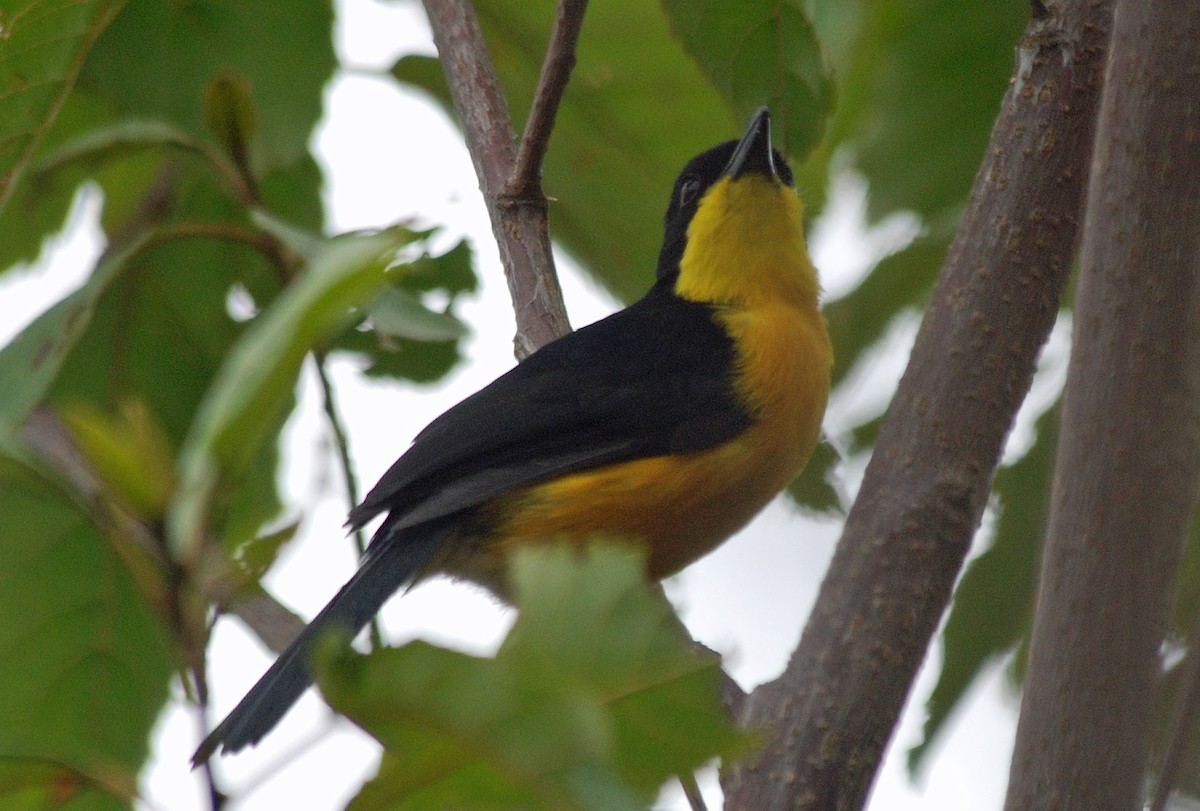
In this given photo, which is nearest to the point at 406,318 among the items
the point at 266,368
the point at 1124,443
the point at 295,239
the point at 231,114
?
the point at 295,239

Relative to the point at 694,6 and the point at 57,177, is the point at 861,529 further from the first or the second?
the point at 57,177

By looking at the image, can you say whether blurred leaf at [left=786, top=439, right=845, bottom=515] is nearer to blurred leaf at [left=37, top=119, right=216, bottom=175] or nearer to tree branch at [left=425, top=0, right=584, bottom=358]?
tree branch at [left=425, top=0, right=584, bottom=358]

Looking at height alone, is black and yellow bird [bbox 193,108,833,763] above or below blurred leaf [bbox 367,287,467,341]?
above

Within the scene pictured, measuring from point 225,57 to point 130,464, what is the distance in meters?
2.00

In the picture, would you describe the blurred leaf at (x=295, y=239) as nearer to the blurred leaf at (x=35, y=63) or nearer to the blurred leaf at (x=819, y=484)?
the blurred leaf at (x=35, y=63)

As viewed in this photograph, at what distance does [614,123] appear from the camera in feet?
11.3

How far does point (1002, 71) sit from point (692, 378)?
3.91ft

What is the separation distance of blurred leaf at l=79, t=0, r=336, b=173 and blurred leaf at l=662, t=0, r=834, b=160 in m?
0.74

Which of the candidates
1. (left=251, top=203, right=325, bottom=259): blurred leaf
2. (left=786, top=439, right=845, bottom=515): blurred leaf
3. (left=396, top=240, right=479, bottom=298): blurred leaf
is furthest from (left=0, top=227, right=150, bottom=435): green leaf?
(left=786, top=439, right=845, bottom=515): blurred leaf

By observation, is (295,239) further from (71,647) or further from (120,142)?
(71,647)

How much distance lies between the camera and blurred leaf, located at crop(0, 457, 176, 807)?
2508mm

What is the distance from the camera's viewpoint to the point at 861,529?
8.75 ft

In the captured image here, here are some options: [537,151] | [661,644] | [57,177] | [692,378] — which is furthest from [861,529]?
[57,177]

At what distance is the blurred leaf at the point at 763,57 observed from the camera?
2.71 m
